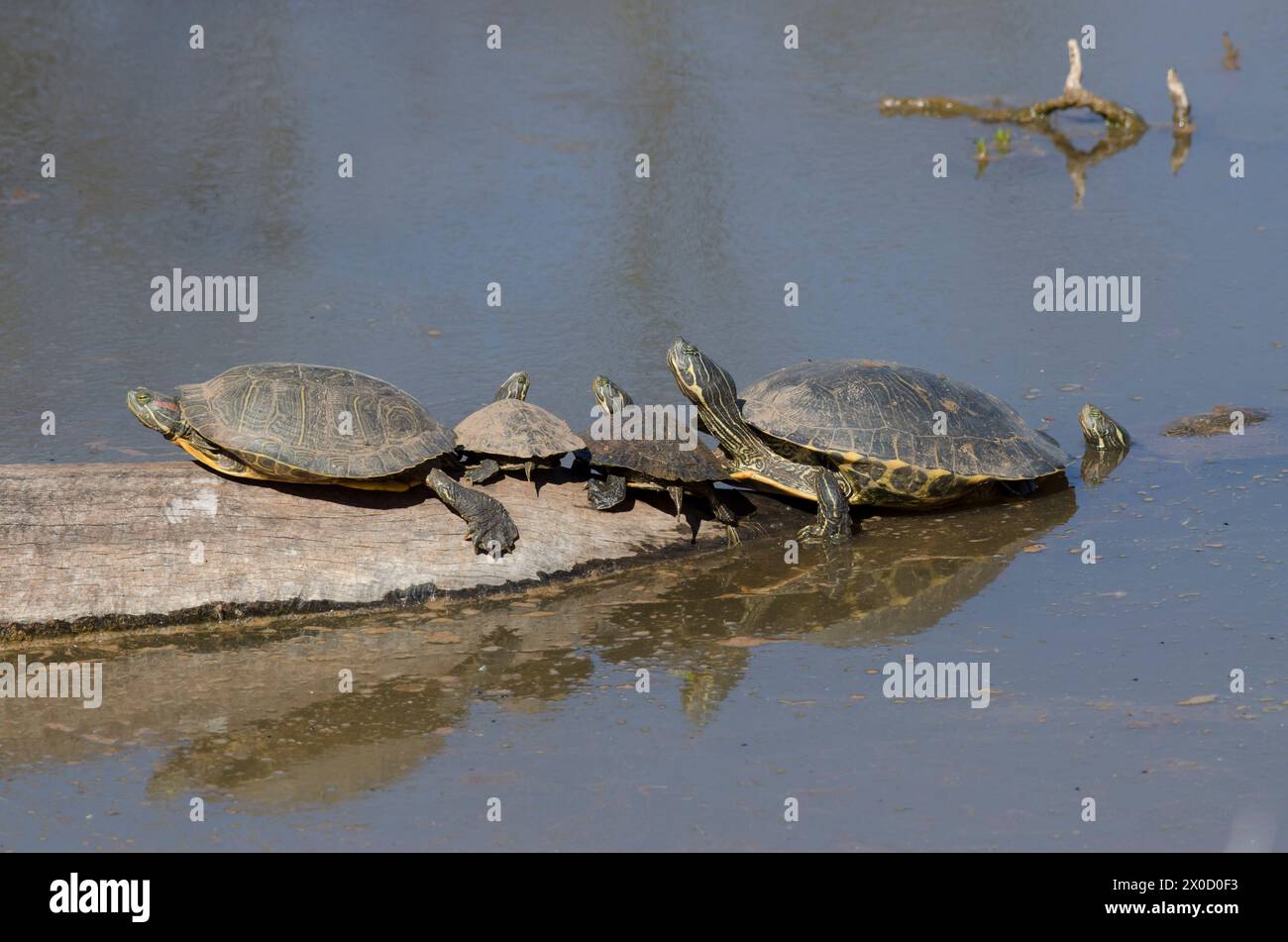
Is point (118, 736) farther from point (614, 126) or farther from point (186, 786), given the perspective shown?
point (614, 126)

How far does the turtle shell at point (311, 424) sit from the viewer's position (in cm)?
654

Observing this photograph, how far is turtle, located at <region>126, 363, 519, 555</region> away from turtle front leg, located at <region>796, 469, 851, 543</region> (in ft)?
5.21

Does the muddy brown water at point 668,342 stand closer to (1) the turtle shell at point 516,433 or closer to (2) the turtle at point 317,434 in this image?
(2) the turtle at point 317,434

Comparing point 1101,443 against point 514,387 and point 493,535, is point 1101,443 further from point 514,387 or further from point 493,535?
point 493,535

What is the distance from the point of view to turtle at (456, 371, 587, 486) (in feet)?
22.4

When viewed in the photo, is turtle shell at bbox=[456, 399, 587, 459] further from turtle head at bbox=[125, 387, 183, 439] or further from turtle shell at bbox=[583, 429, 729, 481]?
turtle head at bbox=[125, 387, 183, 439]

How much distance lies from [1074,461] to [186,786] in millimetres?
5242

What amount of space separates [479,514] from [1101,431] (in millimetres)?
3747

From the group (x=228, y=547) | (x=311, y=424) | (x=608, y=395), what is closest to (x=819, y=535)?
(x=608, y=395)

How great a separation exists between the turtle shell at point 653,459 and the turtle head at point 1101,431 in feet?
8.54

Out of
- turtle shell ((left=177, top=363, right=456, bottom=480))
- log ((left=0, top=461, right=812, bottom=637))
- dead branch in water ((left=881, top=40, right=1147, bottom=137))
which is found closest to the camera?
log ((left=0, top=461, right=812, bottom=637))

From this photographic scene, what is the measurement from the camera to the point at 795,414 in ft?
24.7

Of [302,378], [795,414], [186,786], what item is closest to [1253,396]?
[795,414]

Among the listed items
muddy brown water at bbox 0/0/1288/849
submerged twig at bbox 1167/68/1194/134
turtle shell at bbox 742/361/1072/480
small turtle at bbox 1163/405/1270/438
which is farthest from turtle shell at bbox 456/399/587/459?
submerged twig at bbox 1167/68/1194/134
